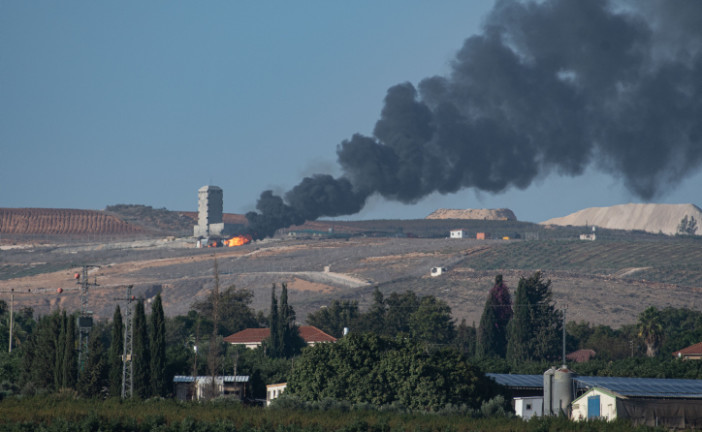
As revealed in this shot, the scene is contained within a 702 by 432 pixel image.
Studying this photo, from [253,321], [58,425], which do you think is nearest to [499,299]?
[253,321]

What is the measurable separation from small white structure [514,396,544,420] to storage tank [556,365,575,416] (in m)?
8.80

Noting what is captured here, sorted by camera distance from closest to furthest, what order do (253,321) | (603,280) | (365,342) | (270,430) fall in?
(270,430), (365,342), (253,321), (603,280)

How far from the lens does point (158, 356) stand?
78188mm

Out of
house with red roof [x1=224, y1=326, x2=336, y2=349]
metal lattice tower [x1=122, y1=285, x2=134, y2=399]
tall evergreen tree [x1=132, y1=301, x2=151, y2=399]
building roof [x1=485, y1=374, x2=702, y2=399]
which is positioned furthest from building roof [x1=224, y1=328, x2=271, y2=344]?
building roof [x1=485, y1=374, x2=702, y2=399]

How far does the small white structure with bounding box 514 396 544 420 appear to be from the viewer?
6881cm

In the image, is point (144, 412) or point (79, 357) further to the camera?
point (79, 357)

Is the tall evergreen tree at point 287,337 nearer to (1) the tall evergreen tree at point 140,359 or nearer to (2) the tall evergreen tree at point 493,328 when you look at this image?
(2) the tall evergreen tree at point 493,328

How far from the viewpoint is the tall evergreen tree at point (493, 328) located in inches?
4956

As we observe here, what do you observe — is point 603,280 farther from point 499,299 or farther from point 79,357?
point 79,357

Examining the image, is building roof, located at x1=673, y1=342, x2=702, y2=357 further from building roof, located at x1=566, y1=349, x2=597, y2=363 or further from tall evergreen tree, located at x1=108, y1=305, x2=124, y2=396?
tall evergreen tree, located at x1=108, y1=305, x2=124, y2=396

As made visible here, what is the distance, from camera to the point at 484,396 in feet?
231

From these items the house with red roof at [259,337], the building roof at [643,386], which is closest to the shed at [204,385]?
the building roof at [643,386]

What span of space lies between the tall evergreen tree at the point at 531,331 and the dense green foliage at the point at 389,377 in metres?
49.7

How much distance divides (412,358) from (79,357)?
2445 centimetres
